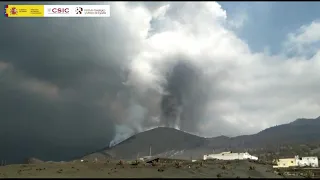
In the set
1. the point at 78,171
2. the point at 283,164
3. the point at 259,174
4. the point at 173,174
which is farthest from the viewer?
the point at 283,164

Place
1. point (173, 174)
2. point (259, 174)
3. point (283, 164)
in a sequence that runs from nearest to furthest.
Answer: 1. point (173, 174)
2. point (259, 174)
3. point (283, 164)

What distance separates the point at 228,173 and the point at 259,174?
21.0 feet

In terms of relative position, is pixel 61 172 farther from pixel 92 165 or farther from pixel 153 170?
pixel 153 170

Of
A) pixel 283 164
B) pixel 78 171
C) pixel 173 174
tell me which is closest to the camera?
pixel 173 174

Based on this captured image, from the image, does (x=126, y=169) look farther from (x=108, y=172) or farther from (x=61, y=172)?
(x=61, y=172)

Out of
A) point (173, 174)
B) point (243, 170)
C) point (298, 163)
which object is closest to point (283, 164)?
point (298, 163)

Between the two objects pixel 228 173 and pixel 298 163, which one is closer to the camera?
pixel 228 173

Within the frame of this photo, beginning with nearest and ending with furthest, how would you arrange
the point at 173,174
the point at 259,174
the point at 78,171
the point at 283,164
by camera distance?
1. the point at 173,174
2. the point at 78,171
3. the point at 259,174
4. the point at 283,164

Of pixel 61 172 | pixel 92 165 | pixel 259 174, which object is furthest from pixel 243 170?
A: pixel 61 172

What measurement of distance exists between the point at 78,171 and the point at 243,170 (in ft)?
85.9

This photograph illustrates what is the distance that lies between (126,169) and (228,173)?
15128 mm

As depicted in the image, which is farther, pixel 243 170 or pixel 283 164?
pixel 283 164

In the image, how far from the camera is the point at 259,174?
2324 inches

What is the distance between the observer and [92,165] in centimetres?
6222
